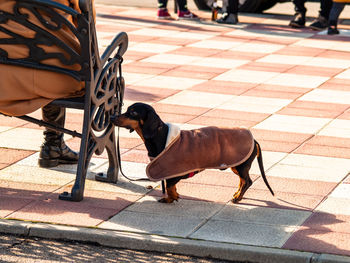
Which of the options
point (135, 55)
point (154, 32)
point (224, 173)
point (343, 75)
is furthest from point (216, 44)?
point (224, 173)

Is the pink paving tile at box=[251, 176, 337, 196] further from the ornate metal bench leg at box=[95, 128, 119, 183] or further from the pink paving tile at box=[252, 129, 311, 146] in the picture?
the pink paving tile at box=[252, 129, 311, 146]

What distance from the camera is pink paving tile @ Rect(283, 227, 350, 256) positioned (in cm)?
469

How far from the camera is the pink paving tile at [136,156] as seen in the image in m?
6.45

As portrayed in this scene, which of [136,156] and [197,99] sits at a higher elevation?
[136,156]

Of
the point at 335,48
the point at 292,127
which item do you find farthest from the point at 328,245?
the point at 335,48

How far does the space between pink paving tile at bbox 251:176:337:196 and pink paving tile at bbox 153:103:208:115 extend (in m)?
2.05

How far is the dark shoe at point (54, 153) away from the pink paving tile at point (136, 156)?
38 cm

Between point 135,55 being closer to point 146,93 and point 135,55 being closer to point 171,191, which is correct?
point 146,93

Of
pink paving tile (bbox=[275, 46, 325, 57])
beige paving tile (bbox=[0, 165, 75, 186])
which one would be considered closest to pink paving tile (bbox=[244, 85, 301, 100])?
pink paving tile (bbox=[275, 46, 325, 57])

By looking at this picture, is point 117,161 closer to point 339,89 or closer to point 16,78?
point 16,78

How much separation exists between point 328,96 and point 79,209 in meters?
4.11

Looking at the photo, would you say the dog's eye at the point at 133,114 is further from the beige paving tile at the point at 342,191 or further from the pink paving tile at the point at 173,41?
the pink paving tile at the point at 173,41

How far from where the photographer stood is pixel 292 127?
7512 mm

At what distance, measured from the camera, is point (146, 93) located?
8.77 m
